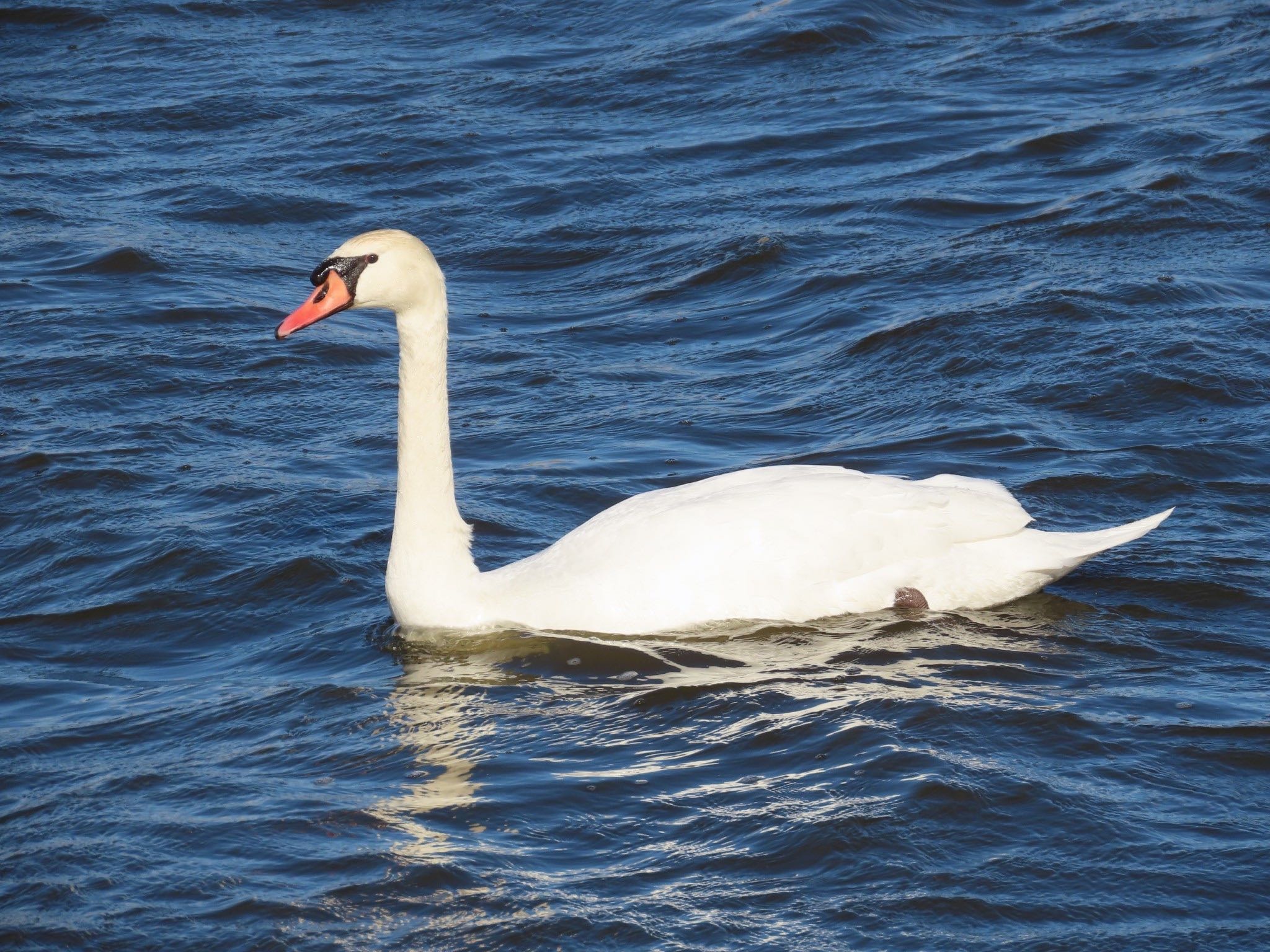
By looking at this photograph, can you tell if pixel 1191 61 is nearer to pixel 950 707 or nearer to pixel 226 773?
pixel 950 707

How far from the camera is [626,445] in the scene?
9305 mm

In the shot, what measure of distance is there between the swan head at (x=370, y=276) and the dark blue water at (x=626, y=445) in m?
1.34

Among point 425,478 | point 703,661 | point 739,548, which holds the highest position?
point 425,478

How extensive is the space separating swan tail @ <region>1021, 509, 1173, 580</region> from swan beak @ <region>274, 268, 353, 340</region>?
9.21 ft

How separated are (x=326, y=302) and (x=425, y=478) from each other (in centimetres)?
82

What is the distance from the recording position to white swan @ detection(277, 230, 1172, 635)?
7.00 m

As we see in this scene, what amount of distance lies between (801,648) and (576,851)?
172 centimetres

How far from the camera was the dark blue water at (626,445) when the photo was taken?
17.7ft

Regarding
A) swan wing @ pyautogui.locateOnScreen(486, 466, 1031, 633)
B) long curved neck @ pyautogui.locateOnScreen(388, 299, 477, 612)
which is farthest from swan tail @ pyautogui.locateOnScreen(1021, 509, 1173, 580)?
long curved neck @ pyautogui.locateOnScreen(388, 299, 477, 612)

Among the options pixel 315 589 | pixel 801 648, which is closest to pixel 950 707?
pixel 801 648

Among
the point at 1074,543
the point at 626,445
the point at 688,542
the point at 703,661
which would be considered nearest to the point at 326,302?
the point at 688,542

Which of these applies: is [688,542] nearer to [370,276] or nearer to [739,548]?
[739,548]

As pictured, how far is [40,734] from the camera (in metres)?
6.46

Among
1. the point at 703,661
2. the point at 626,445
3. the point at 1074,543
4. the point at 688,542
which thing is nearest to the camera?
the point at 703,661
